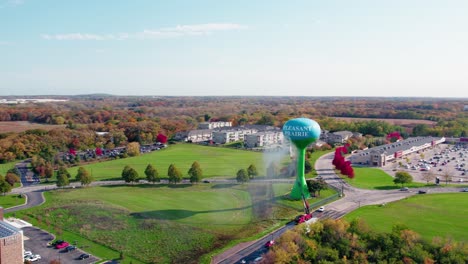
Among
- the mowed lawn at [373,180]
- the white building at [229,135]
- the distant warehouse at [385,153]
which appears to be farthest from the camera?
the white building at [229,135]

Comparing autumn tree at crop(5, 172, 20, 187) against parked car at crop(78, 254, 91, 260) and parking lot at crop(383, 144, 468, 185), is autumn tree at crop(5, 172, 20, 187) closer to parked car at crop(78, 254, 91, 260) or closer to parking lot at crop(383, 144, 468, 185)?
parked car at crop(78, 254, 91, 260)

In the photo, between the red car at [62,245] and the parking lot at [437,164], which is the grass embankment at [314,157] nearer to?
the parking lot at [437,164]

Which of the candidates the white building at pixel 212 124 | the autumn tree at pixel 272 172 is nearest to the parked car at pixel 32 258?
the autumn tree at pixel 272 172

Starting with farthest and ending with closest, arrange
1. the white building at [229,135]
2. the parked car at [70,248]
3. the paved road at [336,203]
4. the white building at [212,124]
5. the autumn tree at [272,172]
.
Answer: the white building at [212,124] < the white building at [229,135] < the autumn tree at [272,172] < the parked car at [70,248] < the paved road at [336,203]

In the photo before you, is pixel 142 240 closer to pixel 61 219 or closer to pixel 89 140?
pixel 61 219

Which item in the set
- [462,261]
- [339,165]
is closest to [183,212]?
[462,261]

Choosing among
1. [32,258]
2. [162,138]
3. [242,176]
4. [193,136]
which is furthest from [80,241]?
[193,136]
